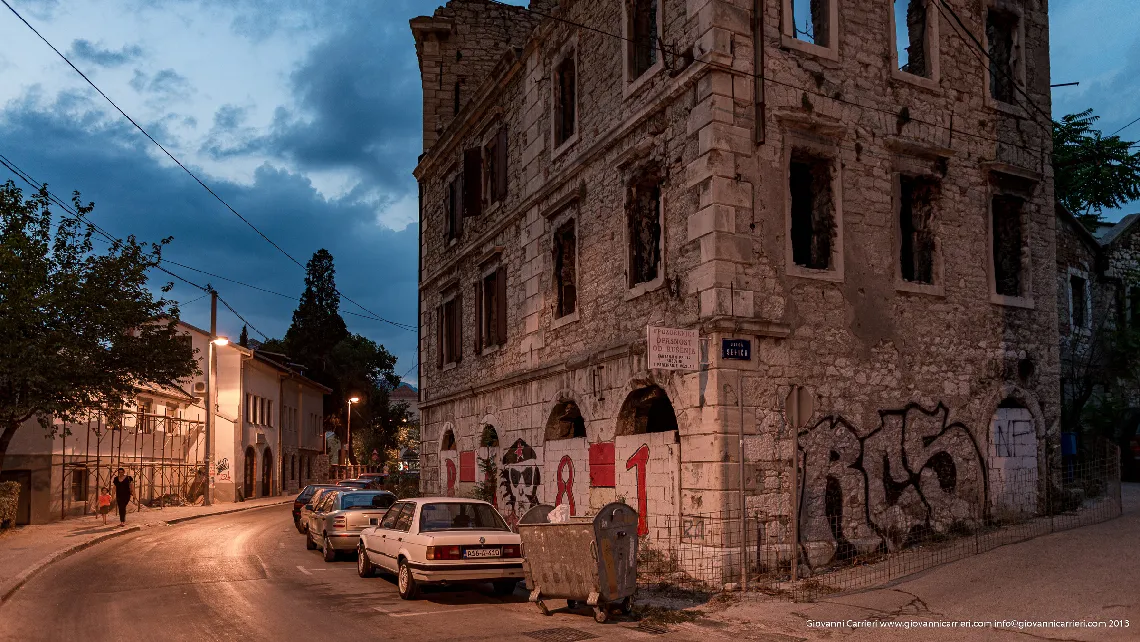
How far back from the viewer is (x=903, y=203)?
16.4 metres

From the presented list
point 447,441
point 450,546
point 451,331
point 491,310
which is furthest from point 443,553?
point 451,331

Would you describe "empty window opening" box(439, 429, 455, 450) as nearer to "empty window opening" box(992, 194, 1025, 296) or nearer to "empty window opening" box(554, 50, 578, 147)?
"empty window opening" box(554, 50, 578, 147)

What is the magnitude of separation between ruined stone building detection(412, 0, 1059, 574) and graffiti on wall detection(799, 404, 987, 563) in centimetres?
4

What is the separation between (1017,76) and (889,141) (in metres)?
4.22

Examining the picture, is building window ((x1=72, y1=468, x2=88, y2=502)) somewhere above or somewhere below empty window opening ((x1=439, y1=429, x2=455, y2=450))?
below

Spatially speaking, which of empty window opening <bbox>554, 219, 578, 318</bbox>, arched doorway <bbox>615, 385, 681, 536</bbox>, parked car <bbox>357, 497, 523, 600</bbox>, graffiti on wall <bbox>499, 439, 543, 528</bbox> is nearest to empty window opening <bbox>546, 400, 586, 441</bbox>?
graffiti on wall <bbox>499, 439, 543, 528</bbox>

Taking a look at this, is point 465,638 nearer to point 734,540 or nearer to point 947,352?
point 734,540

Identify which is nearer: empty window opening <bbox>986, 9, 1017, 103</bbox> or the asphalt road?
the asphalt road

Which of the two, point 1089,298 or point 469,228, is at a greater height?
point 469,228

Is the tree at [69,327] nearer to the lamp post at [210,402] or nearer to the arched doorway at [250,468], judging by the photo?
the lamp post at [210,402]

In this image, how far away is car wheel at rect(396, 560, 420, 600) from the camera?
12.5 meters

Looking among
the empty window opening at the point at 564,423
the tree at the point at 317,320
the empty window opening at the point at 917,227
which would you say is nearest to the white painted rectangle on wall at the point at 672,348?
the empty window opening at the point at 917,227

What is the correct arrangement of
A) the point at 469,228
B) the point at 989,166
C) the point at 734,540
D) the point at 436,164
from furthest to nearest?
the point at 436,164 → the point at 469,228 → the point at 989,166 → the point at 734,540

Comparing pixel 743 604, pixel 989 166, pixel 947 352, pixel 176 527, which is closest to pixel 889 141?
pixel 989 166
